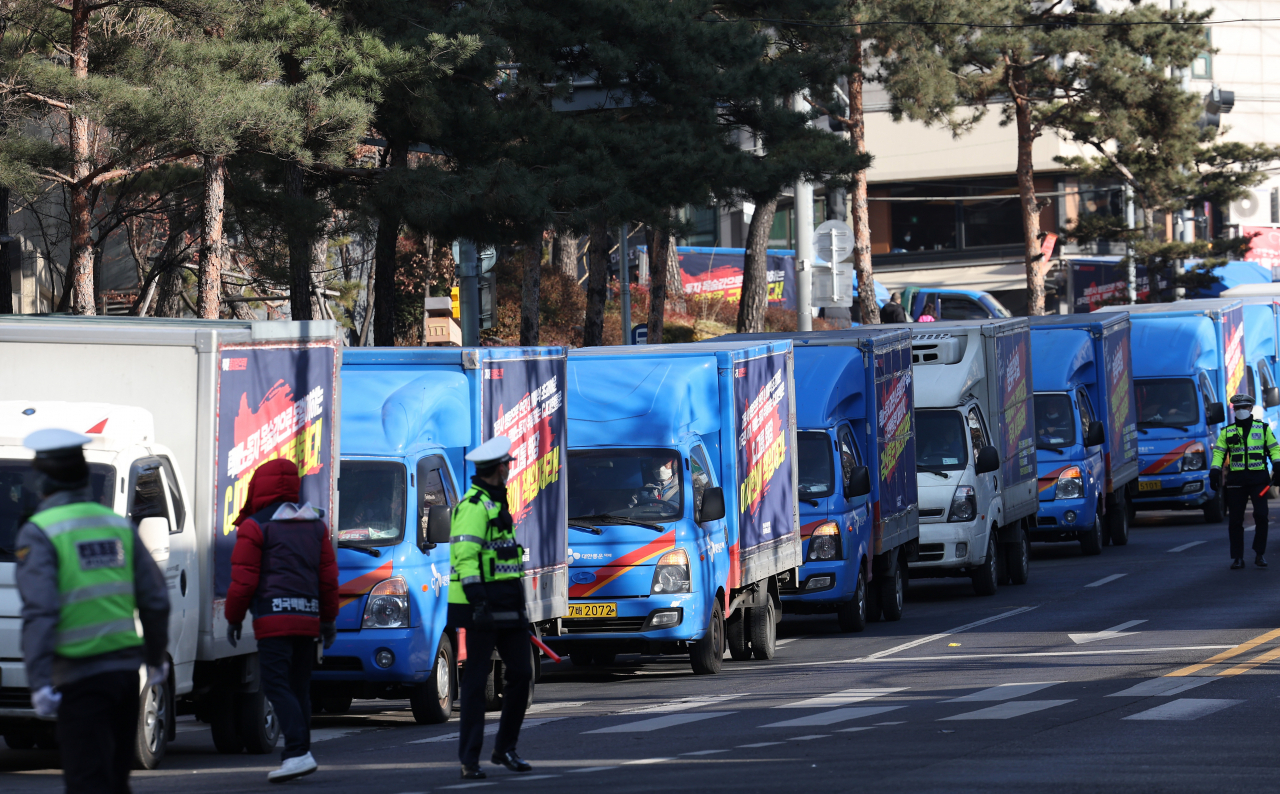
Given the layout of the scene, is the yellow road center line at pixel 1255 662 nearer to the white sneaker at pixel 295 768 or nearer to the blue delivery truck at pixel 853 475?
the blue delivery truck at pixel 853 475

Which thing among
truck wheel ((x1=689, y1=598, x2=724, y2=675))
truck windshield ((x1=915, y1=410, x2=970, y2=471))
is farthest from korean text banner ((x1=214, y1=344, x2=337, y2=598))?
truck windshield ((x1=915, y1=410, x2=970, y2=471))

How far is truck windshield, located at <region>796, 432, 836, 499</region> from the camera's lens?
18.7m

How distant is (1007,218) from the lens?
77062 mm

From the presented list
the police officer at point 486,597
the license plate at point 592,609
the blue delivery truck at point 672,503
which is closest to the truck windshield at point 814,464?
the blue delivery truck at point 672,503

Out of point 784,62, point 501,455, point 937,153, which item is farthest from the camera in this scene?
point 937,153

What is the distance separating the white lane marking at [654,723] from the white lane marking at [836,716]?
676mm

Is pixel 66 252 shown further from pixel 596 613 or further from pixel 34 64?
pixel 596 613

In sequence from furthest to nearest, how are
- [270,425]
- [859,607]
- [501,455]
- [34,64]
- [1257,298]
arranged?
[1257,298] → [859,607] → [34,64] → [270,425] → [501,455]

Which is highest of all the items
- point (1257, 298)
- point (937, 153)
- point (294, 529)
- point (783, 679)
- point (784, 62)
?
point (937, 153)

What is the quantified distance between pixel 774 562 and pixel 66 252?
646 inches

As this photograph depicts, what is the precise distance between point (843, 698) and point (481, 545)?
4.72 m

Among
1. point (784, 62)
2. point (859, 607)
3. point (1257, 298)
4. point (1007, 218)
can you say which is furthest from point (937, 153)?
point (859, 607)

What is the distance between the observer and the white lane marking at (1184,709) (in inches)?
461

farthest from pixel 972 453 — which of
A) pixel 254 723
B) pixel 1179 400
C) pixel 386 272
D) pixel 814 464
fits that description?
pixel 254 723
